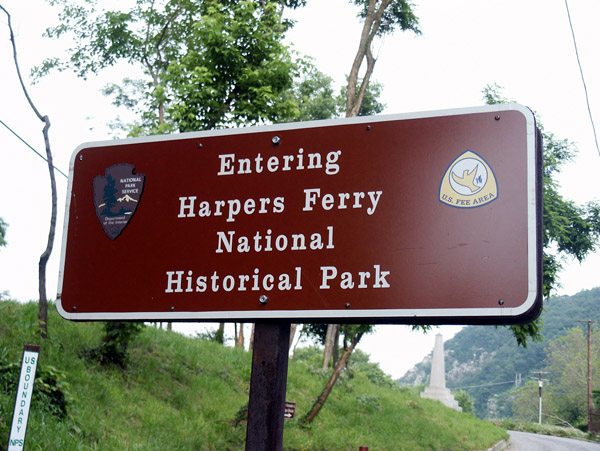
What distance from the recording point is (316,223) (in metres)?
2.82

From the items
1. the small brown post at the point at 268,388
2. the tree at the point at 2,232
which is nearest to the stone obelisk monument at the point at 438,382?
the tree at the point at 2,232

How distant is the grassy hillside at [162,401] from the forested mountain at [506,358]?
85229 mm

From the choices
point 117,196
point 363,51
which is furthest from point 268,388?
point 363,51

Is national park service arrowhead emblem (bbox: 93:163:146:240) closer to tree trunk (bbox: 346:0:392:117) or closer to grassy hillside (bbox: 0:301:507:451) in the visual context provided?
grassy hillside (bbox: 0:301:507:451)

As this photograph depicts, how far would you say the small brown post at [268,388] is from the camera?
2.77m

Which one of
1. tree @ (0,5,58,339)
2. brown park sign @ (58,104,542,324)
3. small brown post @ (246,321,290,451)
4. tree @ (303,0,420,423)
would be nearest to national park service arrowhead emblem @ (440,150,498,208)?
brown park sign @ (58,104,542,324)

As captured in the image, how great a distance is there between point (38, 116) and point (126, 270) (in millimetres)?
10687

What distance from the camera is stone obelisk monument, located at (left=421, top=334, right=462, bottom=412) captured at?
1344 inches

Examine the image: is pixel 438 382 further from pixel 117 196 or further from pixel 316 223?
pixel 316 223

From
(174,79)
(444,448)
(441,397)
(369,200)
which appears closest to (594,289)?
(441,397)

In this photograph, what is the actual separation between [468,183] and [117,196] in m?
1.64

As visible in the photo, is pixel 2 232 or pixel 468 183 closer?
pixel 468 183

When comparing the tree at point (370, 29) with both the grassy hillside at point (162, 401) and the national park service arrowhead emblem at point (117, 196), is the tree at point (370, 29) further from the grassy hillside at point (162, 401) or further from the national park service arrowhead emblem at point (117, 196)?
the national park service arrowhead emblem at point (117, 196)

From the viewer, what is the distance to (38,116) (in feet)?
41.5
